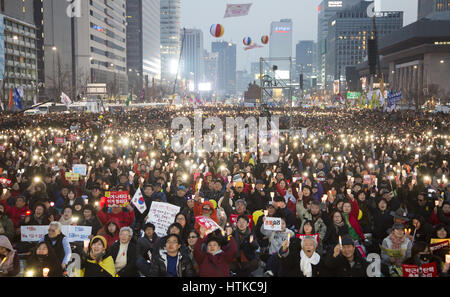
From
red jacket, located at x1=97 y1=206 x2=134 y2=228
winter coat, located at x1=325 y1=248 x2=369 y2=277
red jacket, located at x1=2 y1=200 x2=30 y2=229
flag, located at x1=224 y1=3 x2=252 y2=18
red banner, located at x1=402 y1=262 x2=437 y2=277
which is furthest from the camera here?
flag, located at x1=224 y1=3 x2=252 y2=18

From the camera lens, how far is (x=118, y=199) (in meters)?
8.89

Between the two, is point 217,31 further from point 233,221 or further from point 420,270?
point 420,270

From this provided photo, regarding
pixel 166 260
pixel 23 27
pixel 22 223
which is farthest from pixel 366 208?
Answer: pixel 23 27

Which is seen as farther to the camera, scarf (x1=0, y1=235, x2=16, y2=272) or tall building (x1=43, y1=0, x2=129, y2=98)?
tall building (x1=43, y1=0, x2=129, y2=98)

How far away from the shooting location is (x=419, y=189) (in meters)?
10.7

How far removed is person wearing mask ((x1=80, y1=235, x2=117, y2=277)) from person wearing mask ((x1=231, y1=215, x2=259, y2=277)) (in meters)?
1.72

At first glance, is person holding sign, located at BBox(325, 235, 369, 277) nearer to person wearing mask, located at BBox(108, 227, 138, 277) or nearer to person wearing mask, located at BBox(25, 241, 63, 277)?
person wearing mask, located at BBox(108, 227, 138, 277)

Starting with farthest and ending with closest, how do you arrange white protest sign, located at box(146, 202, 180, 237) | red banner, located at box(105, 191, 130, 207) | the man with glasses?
red banner, located at box(105, 191, 130, 207), white protest sign, located at box(146, 202, 180, 237), the man with glasses

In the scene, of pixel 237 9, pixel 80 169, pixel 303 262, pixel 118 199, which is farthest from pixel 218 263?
pixel 237 9

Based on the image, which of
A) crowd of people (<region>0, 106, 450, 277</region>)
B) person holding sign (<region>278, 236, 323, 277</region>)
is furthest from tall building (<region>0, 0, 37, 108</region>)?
person holding sign (<region>278, 236, 323, 277</region>)

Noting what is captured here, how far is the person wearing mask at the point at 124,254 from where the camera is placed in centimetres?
616

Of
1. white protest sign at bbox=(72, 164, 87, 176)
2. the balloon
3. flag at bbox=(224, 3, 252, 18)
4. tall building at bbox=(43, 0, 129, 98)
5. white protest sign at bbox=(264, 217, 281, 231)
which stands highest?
tall building at bbox=(43, 0, 129, 98)

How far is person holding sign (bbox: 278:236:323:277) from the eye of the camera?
19.5 feet

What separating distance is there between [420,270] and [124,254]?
392cm
